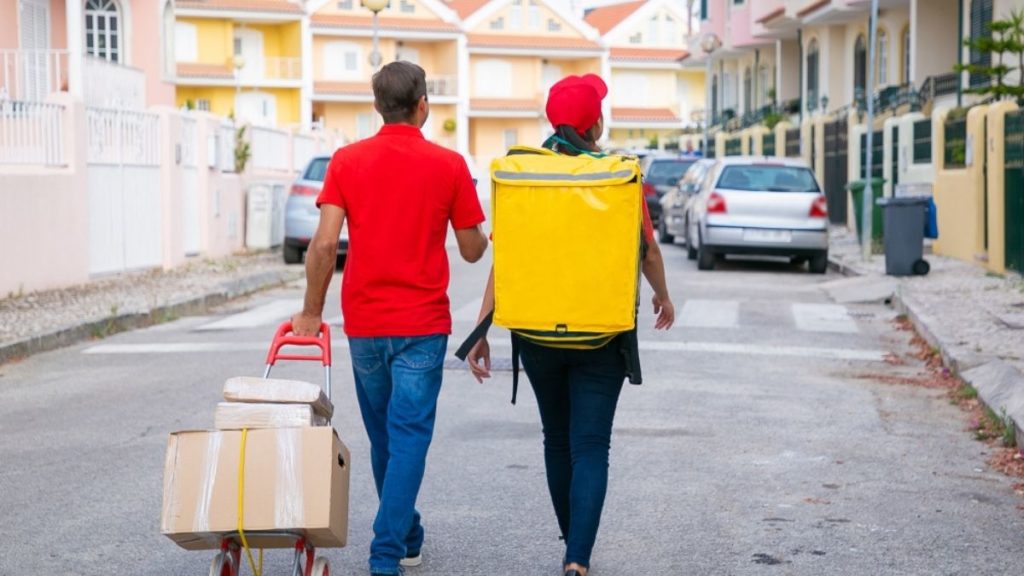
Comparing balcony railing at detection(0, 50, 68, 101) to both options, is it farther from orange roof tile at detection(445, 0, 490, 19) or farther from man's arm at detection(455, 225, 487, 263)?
orange roof tile at detection(445, 0, 490, 19)

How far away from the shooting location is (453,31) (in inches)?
3278

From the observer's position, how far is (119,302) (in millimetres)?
16734

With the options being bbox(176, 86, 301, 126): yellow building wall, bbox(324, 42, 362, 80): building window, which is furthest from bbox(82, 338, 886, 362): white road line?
bbox(324, 42, 362, 80): building window

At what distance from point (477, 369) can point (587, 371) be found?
0.45 meters

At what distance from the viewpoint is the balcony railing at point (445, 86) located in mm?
83875

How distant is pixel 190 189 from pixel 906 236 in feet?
33.9

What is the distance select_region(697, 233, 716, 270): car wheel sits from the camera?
22297mm

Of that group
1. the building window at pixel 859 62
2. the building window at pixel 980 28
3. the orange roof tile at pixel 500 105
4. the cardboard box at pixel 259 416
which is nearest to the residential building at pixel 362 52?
the orange roof tile at pixel 500 105

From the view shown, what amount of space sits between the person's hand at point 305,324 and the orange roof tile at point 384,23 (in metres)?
75.2

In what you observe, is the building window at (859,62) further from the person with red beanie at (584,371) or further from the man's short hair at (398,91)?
the man's short hair at (398,91)

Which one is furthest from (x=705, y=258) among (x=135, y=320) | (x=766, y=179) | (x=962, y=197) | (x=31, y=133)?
(x=31, y=133)

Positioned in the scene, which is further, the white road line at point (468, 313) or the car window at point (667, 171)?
the car window at point (667, 171)

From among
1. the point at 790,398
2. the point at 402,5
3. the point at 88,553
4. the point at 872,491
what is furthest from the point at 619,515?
the point at 402,5

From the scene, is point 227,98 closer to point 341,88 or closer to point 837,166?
point 341,88
